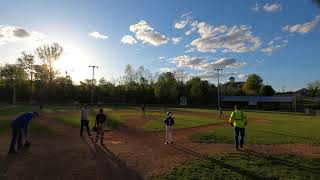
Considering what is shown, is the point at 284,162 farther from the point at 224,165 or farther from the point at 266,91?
the point at 266,91

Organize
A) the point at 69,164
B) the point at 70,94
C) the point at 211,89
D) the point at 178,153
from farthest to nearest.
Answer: the point at 211,89 → the point at 70,94 → the point at 178,153 → the point at 69,164

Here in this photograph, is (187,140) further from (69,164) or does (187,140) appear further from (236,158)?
(69,164)

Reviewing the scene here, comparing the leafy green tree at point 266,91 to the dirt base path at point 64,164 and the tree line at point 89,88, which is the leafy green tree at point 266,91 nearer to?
the tree line at point 89,88

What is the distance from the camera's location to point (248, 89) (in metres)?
127

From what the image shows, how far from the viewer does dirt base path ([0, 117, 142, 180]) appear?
10625 millimetres

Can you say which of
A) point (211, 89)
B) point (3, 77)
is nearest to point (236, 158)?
point (3, 77)

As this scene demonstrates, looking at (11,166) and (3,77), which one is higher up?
(3,77)

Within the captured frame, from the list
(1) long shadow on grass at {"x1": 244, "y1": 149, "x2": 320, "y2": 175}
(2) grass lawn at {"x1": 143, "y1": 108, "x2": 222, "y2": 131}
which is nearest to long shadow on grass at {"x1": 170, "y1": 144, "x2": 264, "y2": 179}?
(1) long shadow on grass at {"x1": 244, "y1": 149, "x2": 320, "y2": 175}

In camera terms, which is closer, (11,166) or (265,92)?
(11,166)

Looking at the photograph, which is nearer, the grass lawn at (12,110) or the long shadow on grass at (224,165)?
the long shadow on grass at (224,165)

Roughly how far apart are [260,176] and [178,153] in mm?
4870

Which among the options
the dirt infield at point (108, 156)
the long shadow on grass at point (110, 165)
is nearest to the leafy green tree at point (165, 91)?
the dirt infield at point (108, 156)

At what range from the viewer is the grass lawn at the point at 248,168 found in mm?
10719

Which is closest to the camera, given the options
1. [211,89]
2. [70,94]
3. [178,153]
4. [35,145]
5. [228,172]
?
[228,172]
